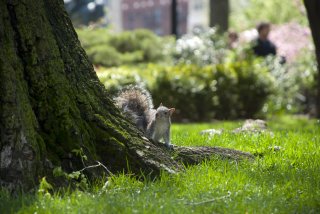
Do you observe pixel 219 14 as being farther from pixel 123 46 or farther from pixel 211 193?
pixel 211 193

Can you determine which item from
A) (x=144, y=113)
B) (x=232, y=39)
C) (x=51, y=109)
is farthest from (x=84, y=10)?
(x=51, y=109)

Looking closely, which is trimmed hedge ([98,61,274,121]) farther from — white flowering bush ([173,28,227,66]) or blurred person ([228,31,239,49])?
blurred person ([228,31,239,49])

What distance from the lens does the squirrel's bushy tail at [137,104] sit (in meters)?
7.01

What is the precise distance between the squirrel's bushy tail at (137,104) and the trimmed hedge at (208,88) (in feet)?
20.3

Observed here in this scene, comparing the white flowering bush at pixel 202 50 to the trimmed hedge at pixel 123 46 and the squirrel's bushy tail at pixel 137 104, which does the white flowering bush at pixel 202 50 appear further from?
the squirrel's bushy tail at pixel 137 104

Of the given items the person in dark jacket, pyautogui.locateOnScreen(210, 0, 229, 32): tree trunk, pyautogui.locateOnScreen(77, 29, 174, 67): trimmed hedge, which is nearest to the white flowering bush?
pyautogui.locateOnScreen(77, 29, 174, 67): trimmed hedge

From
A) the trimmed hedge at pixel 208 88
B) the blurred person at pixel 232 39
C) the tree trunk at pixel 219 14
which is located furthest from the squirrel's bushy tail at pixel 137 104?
the tree trunk at pixel 219 14

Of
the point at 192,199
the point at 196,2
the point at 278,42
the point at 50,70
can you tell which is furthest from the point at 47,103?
the point at 196,2

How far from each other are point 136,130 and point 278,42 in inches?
684

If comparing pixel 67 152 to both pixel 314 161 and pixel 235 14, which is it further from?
pixel 235 14

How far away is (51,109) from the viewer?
468 cm

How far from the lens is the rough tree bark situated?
14.2ft

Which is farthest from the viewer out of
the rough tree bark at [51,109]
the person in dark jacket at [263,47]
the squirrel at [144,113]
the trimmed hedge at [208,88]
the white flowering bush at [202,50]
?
the white flowering bush at [202,50]

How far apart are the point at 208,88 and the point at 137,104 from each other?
23.6 feet
